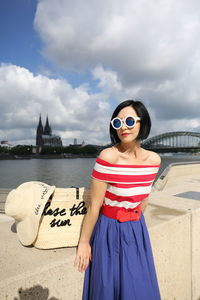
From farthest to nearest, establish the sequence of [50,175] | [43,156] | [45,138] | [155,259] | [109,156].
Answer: [45,138]
[43,156]
[50,175]
[155,259]
[109,156]

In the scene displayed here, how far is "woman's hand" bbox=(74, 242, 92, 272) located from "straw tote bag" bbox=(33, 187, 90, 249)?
215 millimetres

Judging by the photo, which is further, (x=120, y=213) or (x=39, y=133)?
(x=39, y=133)

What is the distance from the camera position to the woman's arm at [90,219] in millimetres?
1292

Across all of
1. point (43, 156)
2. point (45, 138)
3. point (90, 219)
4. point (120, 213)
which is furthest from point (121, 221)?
point (45, 138)

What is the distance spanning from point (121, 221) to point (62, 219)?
51cm

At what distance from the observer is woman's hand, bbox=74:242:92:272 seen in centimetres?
137

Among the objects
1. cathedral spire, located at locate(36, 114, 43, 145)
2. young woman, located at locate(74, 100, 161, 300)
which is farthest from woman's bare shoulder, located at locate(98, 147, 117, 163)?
cathedral spire, located at locate(36, 114, 43, 145)

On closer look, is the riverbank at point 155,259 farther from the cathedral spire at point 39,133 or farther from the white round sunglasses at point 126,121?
the cathedral spire at point 39,133

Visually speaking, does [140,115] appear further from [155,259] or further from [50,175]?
[50,175]

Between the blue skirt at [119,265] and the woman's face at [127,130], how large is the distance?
0.49 metres

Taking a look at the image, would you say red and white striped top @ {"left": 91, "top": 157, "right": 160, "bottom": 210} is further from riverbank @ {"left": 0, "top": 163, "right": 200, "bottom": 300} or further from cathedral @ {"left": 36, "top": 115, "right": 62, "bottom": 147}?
cathedral @ {"left": 36, "top": 115, "right": 62, "bottom": 147}

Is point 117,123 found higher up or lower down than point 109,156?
higher up

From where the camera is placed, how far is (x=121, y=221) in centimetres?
138

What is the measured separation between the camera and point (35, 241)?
1619mm
